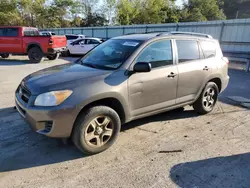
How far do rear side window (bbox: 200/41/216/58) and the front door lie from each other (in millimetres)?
1047

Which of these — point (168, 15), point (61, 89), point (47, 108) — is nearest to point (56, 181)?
point (47, 108)

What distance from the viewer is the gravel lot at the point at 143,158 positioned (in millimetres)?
2670

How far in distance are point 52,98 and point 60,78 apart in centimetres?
42

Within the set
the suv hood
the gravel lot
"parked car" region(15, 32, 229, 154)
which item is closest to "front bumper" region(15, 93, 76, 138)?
"parked car" region(15, 32, 229, 154)

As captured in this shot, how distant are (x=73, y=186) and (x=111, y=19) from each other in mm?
43133

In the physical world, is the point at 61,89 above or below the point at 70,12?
below

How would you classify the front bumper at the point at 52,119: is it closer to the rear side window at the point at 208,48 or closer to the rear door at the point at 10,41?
the rear side window at the point at 208,48

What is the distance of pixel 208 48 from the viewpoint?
4680 mm

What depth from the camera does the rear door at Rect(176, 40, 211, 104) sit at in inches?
160

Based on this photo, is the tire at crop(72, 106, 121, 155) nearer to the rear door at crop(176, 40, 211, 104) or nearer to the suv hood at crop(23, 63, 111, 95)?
the suv hood at crop(23, 63, 111, 95)

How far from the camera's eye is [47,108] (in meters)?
2.79

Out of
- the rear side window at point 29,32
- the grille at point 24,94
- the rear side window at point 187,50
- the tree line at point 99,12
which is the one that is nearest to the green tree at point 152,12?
the tree line at point 99,12

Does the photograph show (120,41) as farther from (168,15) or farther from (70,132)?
(168,15)

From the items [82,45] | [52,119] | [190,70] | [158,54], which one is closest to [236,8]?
[82,45]
